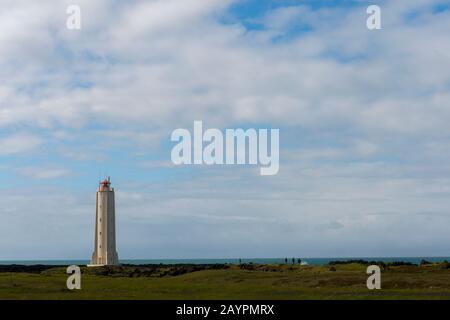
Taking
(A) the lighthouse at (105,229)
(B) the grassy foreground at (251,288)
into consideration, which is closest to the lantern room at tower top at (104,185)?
(A) the lighthouse at (105,229)

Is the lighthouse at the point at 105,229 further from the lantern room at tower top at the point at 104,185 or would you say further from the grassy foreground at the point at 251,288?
the grassy foreground at the point at 251,288

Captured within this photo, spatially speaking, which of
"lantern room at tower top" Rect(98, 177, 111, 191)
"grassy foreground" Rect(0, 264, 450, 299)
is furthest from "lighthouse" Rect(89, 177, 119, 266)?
"grassy foreground" Rect(0, 264, 450, 299)

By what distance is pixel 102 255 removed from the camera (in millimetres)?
127625

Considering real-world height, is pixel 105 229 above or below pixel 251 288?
above

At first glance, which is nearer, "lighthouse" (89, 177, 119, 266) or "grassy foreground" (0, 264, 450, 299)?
"grassy foreground" (0, 264, 450, 299)

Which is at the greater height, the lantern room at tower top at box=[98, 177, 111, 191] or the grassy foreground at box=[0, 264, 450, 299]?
the lantern room at tower top at box=[98, 177, 111, 191]

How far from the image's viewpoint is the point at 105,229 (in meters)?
127

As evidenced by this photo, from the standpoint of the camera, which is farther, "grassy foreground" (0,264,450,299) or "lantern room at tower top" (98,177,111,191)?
"lantern room at tower top" (98,177,111,191)

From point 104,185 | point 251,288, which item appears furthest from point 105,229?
point 251,288

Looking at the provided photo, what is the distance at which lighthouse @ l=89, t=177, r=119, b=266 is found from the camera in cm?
12731

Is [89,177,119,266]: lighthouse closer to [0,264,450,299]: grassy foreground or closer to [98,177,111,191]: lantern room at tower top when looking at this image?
[98,177,111,191]: lantern room at tower top

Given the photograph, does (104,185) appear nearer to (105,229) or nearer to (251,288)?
(105,229)
